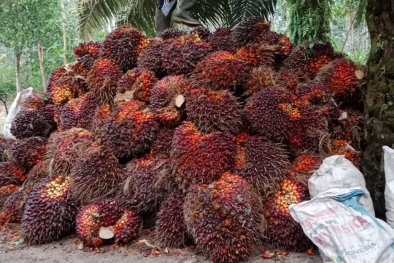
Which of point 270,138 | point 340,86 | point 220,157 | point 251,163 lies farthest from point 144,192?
point 340,86

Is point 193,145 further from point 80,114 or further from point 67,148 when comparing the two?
point 80,114

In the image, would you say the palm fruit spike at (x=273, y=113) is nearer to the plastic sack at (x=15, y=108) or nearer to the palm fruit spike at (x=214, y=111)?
the palm fruit spike at (x=214, y=111)

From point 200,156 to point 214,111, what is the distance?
1.08ft

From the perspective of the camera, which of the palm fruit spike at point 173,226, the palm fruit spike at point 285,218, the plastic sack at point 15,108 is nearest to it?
the palm fruit spike at point 285,218

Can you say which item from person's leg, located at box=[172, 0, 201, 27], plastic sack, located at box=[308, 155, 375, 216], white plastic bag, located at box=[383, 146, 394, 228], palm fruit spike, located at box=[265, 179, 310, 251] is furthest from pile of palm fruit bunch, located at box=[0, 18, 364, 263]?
person's leg, located at box=[172, 0, 201, 27]

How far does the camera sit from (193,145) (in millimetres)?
2303

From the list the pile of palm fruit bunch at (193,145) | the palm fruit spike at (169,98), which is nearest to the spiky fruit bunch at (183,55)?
the pile of palm fruit bunch at (193,145)

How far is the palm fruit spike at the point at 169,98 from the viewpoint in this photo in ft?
8.38

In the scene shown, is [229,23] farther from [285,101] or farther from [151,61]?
[285,101]

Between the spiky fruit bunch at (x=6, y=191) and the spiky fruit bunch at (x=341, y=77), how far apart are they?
244cm

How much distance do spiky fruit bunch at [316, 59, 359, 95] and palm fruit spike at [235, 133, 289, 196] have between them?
26.5 inches

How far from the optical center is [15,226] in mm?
2723

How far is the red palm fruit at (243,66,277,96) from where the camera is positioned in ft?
8.52

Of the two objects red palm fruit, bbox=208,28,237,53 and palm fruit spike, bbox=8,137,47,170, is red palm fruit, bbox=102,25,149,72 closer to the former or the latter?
red palm fruit, bbox=208,28,237,53
